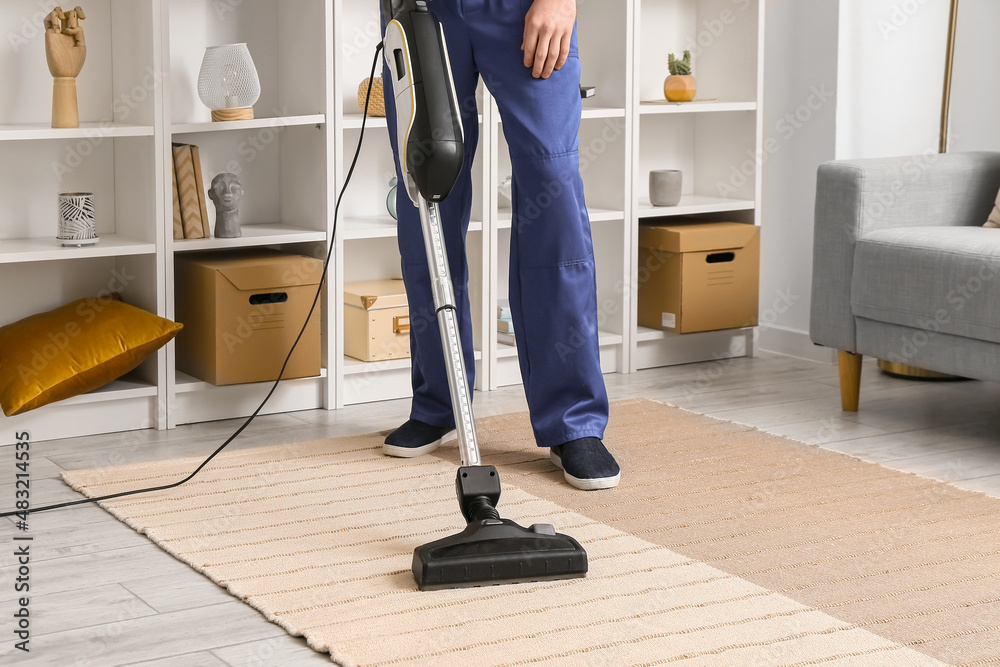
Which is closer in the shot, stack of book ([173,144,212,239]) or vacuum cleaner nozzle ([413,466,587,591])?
vacuum cleaner nozzle ([413,466,587,591])

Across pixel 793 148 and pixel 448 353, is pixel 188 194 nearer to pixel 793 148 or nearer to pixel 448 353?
pixel 448 353

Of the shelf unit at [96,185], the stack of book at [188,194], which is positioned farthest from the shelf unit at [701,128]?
the shelf unit at [96,185]

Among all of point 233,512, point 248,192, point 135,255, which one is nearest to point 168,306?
point 135,255

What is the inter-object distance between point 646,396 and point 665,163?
966 millimetres

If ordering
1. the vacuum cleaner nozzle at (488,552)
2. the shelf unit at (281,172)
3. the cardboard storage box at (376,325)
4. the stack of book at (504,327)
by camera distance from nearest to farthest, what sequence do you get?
the vacuum cleaner nozzle at (488,552) < the shelf unit at (281,172) < the cardboard storage box at (376,325) < the stack of book at (504,327)

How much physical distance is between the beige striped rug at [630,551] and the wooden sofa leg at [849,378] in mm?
384

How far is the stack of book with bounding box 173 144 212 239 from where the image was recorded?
2.72 metres

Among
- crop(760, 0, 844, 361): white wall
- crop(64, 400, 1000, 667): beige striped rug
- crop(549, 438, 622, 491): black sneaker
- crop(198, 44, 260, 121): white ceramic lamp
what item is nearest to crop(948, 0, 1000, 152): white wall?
crop(760, 0, 844, 361): white wall

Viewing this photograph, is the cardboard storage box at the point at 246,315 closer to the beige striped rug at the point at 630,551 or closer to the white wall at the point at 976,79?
the beige striped rug at the point at 630,551

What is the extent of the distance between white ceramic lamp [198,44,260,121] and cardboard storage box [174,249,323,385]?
361 mm

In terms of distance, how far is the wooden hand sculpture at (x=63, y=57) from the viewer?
2.55 m

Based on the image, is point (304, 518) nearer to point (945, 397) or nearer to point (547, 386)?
point (547, 386)

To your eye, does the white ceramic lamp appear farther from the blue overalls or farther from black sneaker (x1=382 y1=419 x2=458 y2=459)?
black sneaker (x1=382 y1=419 x2=458 y2=459)

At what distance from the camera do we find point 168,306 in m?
2.68
